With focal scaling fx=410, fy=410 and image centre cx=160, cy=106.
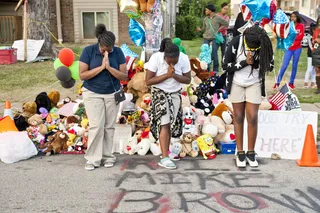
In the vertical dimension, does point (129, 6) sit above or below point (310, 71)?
above

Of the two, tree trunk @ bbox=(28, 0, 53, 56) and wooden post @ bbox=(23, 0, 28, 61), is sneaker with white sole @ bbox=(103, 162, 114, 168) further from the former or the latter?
tree trunk @ bbox=(28, 0, 53, 56)

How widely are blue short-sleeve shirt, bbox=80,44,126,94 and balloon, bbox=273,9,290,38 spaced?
3.59 meters

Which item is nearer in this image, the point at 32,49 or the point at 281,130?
the point at 281,130

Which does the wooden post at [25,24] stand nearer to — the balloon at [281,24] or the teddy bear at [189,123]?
Answer: the balloon at [281,24]

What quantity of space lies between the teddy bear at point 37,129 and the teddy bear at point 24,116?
0.45ft

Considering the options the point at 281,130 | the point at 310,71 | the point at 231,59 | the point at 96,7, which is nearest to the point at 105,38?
the point at 231,59

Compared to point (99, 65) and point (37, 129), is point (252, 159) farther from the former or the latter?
point (37, 129)

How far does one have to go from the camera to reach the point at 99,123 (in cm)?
462

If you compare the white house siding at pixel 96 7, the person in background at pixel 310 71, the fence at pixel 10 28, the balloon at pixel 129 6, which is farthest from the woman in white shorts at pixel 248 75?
the fence at pixel 10 28

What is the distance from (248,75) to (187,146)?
1.26m

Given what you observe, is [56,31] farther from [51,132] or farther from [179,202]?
[179,202]

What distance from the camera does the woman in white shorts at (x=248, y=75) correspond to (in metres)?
4.46

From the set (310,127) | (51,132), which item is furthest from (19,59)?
(310,127)

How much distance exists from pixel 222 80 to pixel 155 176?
270 centimetres
